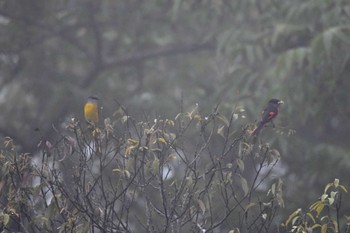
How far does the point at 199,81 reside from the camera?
1062cm

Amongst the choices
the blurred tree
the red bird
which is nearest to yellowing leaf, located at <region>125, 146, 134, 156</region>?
the red bird

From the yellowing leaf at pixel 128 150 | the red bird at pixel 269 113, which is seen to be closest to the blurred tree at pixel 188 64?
the red bird at pixel 269 113

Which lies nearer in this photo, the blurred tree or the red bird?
the red bird

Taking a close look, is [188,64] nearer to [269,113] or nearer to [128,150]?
[269,113]

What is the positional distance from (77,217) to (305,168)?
142 inches

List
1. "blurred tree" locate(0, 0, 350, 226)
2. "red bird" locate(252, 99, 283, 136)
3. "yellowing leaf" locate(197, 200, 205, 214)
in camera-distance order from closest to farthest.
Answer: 1. "yellowing leaf" locate(197, 200, 205, 214)
2. "red bird" locate(252, 99, 283, 136)
3. "blurred tree" locate(0, 0, 350, 226)

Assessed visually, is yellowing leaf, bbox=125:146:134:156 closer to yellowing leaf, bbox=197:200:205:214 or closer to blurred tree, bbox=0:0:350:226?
yellowing leaf, bbox=197:200:205:214

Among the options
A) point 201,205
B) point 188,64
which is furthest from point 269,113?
point 188,64

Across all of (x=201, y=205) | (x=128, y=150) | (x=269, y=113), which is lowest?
(x=201, y=205)

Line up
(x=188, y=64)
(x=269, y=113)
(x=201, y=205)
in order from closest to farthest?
1. (x=201, y=205)
2. (x=269, y=113)
3. (x=188, y=64)

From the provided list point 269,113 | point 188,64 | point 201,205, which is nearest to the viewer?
point 201,205

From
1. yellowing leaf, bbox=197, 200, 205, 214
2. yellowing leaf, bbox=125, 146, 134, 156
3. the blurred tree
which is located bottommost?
yellowing leaf, bbox=197, 200, 205, 214

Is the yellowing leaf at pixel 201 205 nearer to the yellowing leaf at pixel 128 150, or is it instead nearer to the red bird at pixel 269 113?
the yellowing leaf at pixel 128 150

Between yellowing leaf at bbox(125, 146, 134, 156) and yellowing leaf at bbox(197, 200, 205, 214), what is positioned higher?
yellowing leaf at bbox(125, 146, 134, 156)
